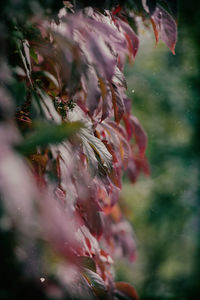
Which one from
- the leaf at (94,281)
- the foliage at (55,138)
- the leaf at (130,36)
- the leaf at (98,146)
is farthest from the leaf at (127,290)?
the leaf at (130,36)

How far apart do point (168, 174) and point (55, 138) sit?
6.62 metres

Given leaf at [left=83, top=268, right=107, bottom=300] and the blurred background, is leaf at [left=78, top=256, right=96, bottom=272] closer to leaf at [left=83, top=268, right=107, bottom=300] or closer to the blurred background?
leaf at [left=83, top=268, right=107, bottom=300]

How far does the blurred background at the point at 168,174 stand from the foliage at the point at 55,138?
16.6 feet

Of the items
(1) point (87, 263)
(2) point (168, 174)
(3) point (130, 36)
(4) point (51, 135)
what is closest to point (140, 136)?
(3) point (130, 36)

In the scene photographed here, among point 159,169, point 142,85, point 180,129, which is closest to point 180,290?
point 159,169

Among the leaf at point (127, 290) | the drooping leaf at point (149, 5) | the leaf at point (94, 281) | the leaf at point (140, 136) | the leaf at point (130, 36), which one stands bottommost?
the leaf at point (127, 290)

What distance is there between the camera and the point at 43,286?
1.76ft

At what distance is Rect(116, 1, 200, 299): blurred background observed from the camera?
6.12m

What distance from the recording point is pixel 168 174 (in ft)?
22.3

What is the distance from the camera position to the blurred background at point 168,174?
612 centimetres

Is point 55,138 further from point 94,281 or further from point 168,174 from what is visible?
point 168,174

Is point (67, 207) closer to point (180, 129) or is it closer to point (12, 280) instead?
point (12, 280)

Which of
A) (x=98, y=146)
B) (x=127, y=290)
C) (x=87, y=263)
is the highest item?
(x=98, y=146)

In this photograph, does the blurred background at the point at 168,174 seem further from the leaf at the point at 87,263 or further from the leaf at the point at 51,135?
the leaf at the point at 51,135
